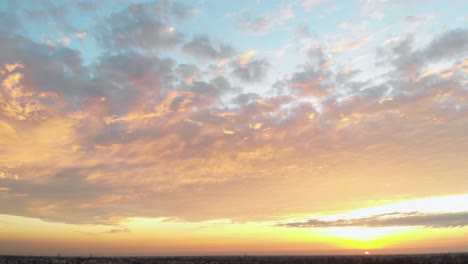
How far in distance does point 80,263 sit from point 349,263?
12335 cm

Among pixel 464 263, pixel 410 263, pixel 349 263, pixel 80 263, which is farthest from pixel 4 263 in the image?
pixel 464 263

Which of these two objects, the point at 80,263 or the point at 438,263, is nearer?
the point at 438,263

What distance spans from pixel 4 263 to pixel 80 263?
118 ft

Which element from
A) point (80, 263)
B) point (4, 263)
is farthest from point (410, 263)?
point (4, 263)

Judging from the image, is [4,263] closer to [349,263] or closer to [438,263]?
[349,263]

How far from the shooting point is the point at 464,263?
143 m

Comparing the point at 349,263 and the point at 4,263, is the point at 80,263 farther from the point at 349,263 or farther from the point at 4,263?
the point at 349,263

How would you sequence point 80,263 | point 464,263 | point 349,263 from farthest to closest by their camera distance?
point 80,263 → point 349,263 → point 464,263

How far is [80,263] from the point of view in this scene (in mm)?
192625

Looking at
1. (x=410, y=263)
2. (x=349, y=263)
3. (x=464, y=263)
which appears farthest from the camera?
(x=349, y=263)

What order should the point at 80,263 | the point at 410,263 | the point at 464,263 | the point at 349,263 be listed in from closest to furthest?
the point at 464,263
the point at 410,263
the point at 349,263
the point at 80,263

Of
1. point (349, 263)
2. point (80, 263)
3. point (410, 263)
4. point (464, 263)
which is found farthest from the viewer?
point (80, 263)

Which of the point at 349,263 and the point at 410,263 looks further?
the point at 349,263

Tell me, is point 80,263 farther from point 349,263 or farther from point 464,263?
point 464,263
